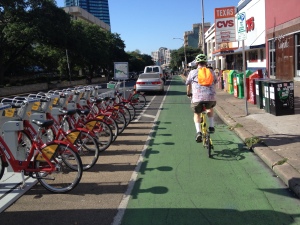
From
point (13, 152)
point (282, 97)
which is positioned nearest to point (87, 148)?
point (13, 152)

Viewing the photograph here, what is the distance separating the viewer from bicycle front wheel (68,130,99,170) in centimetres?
624

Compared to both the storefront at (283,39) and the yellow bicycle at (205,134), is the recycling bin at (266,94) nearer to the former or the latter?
the yellow bicycle at (205,134)

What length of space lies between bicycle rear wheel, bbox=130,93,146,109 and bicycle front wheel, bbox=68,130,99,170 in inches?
287

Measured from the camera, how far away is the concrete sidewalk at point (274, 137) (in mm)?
5430

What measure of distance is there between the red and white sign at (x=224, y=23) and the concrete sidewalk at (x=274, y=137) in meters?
18.1

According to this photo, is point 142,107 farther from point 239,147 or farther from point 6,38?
point 6,38

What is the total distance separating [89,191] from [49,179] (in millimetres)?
630

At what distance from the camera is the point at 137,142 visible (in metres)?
8.45

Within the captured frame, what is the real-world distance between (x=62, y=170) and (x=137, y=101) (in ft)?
31.3

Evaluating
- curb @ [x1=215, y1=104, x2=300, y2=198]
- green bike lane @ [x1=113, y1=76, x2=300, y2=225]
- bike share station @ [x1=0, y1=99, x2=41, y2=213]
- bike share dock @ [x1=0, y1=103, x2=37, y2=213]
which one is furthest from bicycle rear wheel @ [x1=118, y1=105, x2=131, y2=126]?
bike share dock @ [x1=0, y1=103, x2=37, y2=213]

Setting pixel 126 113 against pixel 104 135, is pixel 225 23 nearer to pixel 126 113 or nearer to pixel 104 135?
pixel 126 113

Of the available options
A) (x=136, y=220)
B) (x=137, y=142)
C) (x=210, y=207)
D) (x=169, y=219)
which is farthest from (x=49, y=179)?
(x=137, y=142)

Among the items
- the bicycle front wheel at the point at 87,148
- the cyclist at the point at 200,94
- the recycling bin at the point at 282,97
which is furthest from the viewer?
the recycling bin at the point at 282,97

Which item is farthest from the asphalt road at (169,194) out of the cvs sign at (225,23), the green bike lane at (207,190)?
the cvs sign at (225,23)
